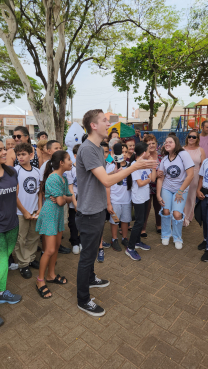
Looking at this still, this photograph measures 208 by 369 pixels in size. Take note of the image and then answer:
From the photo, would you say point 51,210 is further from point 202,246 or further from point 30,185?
point 202,246

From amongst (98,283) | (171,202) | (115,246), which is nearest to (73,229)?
(115,246)

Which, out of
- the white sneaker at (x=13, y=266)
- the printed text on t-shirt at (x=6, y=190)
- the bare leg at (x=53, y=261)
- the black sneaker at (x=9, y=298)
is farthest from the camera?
the white sneaker at (x=13, y=266)

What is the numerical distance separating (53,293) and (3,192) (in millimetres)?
1399

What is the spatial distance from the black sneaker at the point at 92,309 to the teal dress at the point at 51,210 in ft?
2.82

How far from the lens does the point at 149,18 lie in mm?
10383

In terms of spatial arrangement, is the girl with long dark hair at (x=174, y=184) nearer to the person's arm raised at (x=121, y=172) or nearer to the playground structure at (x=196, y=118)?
the person's arm raised at (x=121, y=172)

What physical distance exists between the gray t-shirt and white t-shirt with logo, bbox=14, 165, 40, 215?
109cm

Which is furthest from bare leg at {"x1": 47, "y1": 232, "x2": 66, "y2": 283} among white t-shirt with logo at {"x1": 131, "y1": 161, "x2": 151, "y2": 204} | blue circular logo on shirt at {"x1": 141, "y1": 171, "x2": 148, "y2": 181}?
blue circular logo on shirt at {"x1": 141, "y1": 171, "x2": 148, "y2": 181}

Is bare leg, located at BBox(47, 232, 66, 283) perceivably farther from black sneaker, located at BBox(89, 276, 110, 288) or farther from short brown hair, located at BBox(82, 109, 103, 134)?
short brown hair, located at BBox(82, 109, 103, 134)

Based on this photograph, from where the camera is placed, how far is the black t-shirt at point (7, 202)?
2459 mm

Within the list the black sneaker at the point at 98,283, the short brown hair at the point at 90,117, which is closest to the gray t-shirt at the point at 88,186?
the short brown hair at the point at 90,117

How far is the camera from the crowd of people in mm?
2230

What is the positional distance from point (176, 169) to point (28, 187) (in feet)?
7.65

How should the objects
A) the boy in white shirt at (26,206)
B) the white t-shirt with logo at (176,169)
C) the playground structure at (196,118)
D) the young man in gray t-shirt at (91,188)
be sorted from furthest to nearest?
the playground structure at (196,118)
the white t-shirt with logo at (176,169)
the boy in white shirt at (26,206)
the young man in gray t-shirt at (91,188)
